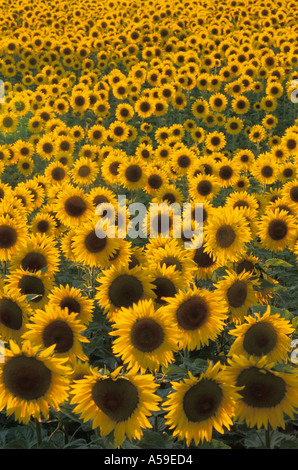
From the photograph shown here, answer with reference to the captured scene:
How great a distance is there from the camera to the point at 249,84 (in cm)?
1502

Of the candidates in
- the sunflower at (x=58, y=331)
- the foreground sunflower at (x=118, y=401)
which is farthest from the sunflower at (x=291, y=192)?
the foreground sunflower at (x=118, y=401)

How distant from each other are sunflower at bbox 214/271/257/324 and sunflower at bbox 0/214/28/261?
7.80 ft

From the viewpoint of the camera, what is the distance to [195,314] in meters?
3.57

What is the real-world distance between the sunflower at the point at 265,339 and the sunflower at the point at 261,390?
365 millimetres

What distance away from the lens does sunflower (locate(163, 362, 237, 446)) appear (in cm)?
265

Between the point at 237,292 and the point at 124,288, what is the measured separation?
0.93 meters

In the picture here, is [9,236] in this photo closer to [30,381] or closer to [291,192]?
[30,381]

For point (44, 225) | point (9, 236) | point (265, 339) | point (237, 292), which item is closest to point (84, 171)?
point (44, 225)

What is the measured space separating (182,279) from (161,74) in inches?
511

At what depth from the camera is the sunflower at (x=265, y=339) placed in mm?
→ 3076

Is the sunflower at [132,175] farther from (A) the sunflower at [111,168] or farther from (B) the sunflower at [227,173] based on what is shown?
(B) the sunflower at [227,173]

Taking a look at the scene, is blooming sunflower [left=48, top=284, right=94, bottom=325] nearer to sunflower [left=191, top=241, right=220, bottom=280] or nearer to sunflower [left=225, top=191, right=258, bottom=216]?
sunflower [left=191, top=241, right=220, bottom=280]

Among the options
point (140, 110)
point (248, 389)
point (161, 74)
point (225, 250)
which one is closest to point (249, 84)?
point (161, 74)
